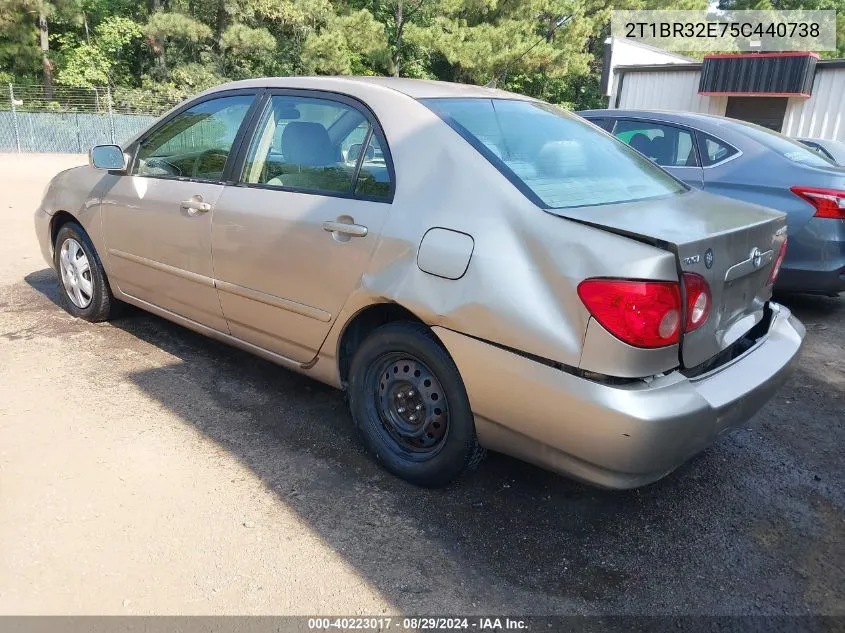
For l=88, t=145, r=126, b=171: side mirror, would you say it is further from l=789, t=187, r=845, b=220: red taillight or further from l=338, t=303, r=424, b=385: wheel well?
l=789, t=187, r=845, b=220: red taillight

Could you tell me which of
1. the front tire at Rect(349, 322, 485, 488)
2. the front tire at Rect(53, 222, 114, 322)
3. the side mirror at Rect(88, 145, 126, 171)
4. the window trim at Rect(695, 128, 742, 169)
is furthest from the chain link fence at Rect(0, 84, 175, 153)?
the front tire at Rect(349, 322, 485, 488)

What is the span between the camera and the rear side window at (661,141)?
547cm

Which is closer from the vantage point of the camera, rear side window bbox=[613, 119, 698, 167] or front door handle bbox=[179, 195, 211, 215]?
front door handle bbox=[179, 195, 211, 215]

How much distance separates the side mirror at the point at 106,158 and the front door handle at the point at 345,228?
187 centimetres

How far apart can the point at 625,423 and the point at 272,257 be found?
1791 millimetres

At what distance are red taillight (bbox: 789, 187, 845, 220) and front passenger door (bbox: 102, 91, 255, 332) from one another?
4.00 meters

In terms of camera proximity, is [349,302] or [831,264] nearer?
[349,302]

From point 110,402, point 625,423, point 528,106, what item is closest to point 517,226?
point 625,423

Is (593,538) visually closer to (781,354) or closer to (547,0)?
(781,354)

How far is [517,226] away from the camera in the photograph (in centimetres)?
232

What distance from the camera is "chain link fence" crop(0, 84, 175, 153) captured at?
22.9 m

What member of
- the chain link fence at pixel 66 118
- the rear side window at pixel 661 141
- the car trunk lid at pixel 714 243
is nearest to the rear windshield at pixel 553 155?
the car trunk lid at pixel 714 243

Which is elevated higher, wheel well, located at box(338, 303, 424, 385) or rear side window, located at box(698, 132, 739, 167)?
rear side window, located at box(698, 132, 739, 167)

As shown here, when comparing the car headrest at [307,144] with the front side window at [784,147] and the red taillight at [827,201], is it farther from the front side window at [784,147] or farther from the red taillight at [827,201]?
the front side window at [784,147]
